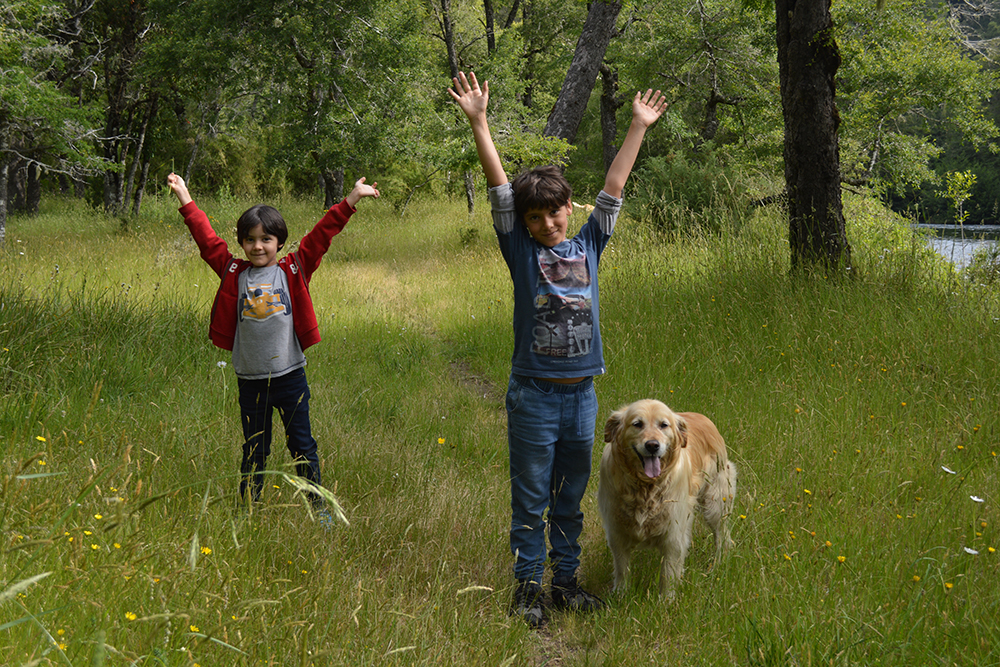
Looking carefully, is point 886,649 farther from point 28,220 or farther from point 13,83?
point 28,220

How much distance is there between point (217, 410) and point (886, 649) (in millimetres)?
3795

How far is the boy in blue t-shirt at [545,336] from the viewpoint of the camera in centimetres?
280

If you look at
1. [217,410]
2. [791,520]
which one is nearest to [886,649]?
[791,520]

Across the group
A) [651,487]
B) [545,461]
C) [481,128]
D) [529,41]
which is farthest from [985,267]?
[529,41]

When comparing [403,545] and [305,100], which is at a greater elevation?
[305,100]

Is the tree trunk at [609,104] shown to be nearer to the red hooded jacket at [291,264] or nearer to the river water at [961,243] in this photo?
the river water at [961,243]

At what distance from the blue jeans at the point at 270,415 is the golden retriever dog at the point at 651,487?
1.46m

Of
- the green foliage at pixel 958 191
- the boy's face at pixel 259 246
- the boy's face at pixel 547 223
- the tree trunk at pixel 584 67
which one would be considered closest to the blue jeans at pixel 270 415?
the boy's face at pixel 259 246

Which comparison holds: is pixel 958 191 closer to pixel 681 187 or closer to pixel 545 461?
pixel 545 461

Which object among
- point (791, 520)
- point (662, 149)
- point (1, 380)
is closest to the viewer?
point (791, 520)

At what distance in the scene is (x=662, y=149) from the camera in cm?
2159

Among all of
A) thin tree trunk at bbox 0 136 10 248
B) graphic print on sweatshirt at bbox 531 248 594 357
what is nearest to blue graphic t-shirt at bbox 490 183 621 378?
graphic print on sweatshirt at bbox 531 248 594 357

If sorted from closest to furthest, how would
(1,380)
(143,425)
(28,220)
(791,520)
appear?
(791,520), (143,425), (1,380), (28,220)

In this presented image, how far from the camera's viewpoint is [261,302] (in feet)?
10.5
